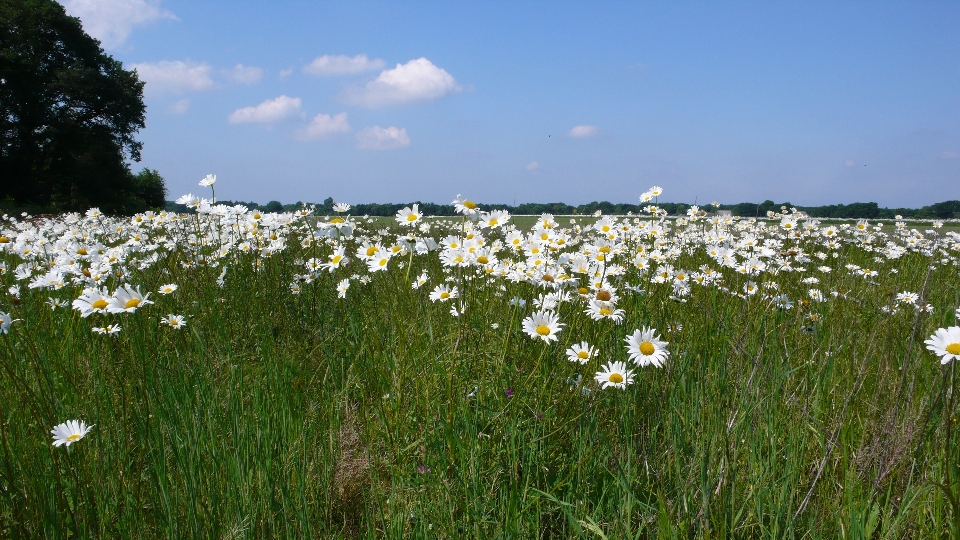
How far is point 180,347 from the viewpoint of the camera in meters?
3.00

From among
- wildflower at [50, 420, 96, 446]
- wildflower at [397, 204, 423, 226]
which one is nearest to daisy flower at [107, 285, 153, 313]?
wildflower at [50, 420, 96, 446]

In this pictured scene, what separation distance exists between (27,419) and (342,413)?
1.17 meters

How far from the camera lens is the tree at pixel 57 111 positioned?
23484 mm

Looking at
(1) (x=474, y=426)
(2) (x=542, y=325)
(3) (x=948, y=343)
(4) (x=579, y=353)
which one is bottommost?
(1) (x=474, y=426)

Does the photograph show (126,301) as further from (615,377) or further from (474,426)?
(615,377)

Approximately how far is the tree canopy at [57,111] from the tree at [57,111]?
0.04 metres

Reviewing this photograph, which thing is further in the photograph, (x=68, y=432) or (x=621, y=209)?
(x=621, y=209)

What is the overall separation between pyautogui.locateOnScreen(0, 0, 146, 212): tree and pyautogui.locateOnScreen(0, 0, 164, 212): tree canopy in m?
0.04

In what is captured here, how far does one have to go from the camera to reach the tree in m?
23.5

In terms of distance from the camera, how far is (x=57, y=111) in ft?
81.3

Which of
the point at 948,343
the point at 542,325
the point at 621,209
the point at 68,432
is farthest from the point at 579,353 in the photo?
the point at 621,209

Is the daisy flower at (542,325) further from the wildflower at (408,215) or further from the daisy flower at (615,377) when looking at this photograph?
the wildflower at (408,215)

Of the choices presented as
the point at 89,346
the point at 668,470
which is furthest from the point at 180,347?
the point at 668,470

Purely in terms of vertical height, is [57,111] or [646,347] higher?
[57,111]
